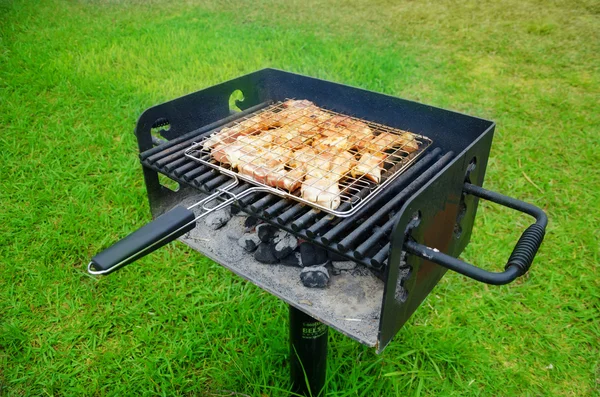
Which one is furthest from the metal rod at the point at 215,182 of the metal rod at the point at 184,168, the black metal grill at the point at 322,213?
the metal rod at the point at 184,168

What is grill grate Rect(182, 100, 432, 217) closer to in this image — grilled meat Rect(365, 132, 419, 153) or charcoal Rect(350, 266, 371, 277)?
grilled meat Rect(365, 132, 419, 153)

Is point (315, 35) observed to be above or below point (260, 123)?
below

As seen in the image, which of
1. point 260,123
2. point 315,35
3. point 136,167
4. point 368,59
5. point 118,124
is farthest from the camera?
point 315,35

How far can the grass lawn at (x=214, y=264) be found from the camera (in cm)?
261

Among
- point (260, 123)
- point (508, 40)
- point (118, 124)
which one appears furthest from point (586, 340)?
point (508, 40)

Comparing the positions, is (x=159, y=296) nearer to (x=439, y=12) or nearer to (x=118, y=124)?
(x=118, y=124)

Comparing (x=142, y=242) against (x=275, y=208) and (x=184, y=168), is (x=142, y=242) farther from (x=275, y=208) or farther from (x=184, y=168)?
(x=184, y=168)

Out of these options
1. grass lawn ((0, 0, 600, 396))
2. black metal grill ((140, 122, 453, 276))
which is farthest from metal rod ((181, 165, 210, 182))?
grass lawn ((0, 0, 600, 396))

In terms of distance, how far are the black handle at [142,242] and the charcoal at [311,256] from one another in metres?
0.57

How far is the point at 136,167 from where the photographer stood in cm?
407

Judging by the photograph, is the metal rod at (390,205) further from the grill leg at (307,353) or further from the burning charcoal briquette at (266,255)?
the grill leg at (307,353)

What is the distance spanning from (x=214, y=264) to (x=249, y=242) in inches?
55.6

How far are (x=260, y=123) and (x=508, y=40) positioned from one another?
561 cm

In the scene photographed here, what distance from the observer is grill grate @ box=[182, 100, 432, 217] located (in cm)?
170
